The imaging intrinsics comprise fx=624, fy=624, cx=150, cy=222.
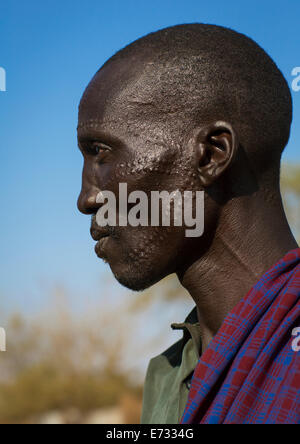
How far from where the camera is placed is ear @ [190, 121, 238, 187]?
91.1 inches

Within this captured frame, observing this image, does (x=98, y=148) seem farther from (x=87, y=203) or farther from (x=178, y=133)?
(x=178, y=133)

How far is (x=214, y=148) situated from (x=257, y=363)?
816 millimetres

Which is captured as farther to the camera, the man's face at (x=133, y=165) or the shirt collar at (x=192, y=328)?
the shirt collar at (x=192, y=328)

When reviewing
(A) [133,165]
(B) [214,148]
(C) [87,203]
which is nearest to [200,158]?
(B) [214,148]

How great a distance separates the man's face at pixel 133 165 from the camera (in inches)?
91.9

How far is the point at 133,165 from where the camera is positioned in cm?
235

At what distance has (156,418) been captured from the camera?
2.87 metres

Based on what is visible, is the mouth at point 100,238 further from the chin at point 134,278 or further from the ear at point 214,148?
the ear at point 214,148

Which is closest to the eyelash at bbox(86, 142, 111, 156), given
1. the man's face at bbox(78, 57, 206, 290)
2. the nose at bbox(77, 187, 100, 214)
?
the man's face at bbox(78, 57, 206, 290)

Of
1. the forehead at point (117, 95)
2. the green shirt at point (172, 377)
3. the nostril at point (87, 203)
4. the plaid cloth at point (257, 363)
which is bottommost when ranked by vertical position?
the green shirt at point (172, 377)

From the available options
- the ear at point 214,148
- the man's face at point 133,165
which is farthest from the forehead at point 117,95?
the ear at point 214,148

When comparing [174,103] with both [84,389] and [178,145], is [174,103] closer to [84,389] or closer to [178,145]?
[178,145]

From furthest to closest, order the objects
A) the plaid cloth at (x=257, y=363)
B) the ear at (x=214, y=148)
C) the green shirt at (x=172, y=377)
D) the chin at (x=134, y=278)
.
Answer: the green shirt at (x=172, y=377)
the chin at (x=134, y=278)
the ear at (x=214, y=148)
the plaid cloth at (x=257, y=363)
